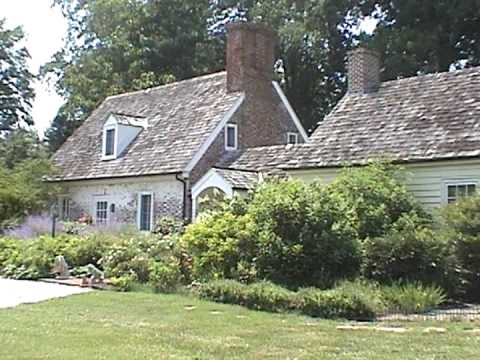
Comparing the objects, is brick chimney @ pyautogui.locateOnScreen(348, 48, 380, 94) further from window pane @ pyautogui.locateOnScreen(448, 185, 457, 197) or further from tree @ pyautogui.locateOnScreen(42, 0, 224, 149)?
tree @ pyautogui.locateOnScreen(42, 0, 224, 149)

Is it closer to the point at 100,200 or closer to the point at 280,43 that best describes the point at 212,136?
the point at 100,200

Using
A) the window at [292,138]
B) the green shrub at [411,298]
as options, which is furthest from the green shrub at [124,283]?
the window at [292,138]

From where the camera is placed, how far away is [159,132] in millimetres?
30875

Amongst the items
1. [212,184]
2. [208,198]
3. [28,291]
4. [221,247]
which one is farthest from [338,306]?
[212,184]

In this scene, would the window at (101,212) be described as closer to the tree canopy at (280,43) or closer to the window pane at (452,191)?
the tree canopy at (280,43)

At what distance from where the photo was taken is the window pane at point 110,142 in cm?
3172

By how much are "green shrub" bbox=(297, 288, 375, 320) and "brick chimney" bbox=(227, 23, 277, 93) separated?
56.5ft

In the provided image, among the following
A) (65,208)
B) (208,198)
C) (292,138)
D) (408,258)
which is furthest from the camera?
(65,208)

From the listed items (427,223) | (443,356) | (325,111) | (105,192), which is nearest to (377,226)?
(427,223)

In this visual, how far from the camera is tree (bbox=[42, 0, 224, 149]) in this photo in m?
44.8

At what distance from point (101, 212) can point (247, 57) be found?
897 cm

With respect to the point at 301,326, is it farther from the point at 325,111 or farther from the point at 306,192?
the point at 325,111

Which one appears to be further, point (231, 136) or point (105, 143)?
point (105, 143)

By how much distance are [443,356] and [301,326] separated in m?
3.11
